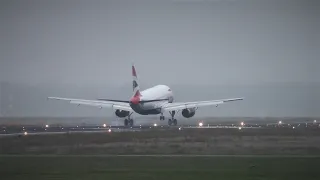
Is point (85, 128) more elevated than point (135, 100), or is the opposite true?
point (135, 100)

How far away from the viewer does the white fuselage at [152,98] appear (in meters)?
80.8

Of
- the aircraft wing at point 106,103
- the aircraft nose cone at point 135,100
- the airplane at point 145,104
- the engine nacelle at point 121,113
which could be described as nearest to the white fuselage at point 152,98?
the airplane at point 145,104

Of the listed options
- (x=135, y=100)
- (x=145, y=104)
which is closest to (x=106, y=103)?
(x=145, y=104)

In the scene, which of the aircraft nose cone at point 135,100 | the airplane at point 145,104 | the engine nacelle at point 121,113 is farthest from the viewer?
the engine nacelle at point 121,113

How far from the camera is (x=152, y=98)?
8394 cm

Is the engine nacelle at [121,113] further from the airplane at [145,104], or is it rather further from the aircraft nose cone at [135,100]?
the aircraft nose cone at [135,100]

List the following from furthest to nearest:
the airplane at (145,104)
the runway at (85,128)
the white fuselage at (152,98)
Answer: the white fuselage at (152,98), the airplane at (145,104), the runway at (85,128)

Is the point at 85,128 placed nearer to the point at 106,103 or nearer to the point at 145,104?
the point at 145,104

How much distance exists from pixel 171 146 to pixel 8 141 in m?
14.1

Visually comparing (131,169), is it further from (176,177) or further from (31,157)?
(31,157)

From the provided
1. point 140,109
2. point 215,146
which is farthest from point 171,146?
point 140,109

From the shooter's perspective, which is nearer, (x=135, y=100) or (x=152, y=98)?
(x=135, y=100)

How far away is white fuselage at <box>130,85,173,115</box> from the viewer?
265 feet

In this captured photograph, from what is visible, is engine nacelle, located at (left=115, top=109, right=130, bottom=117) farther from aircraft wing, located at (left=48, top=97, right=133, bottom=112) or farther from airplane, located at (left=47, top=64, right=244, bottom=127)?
aircraft wing, located at (left=48, top=97, right=133, bottom=112)
